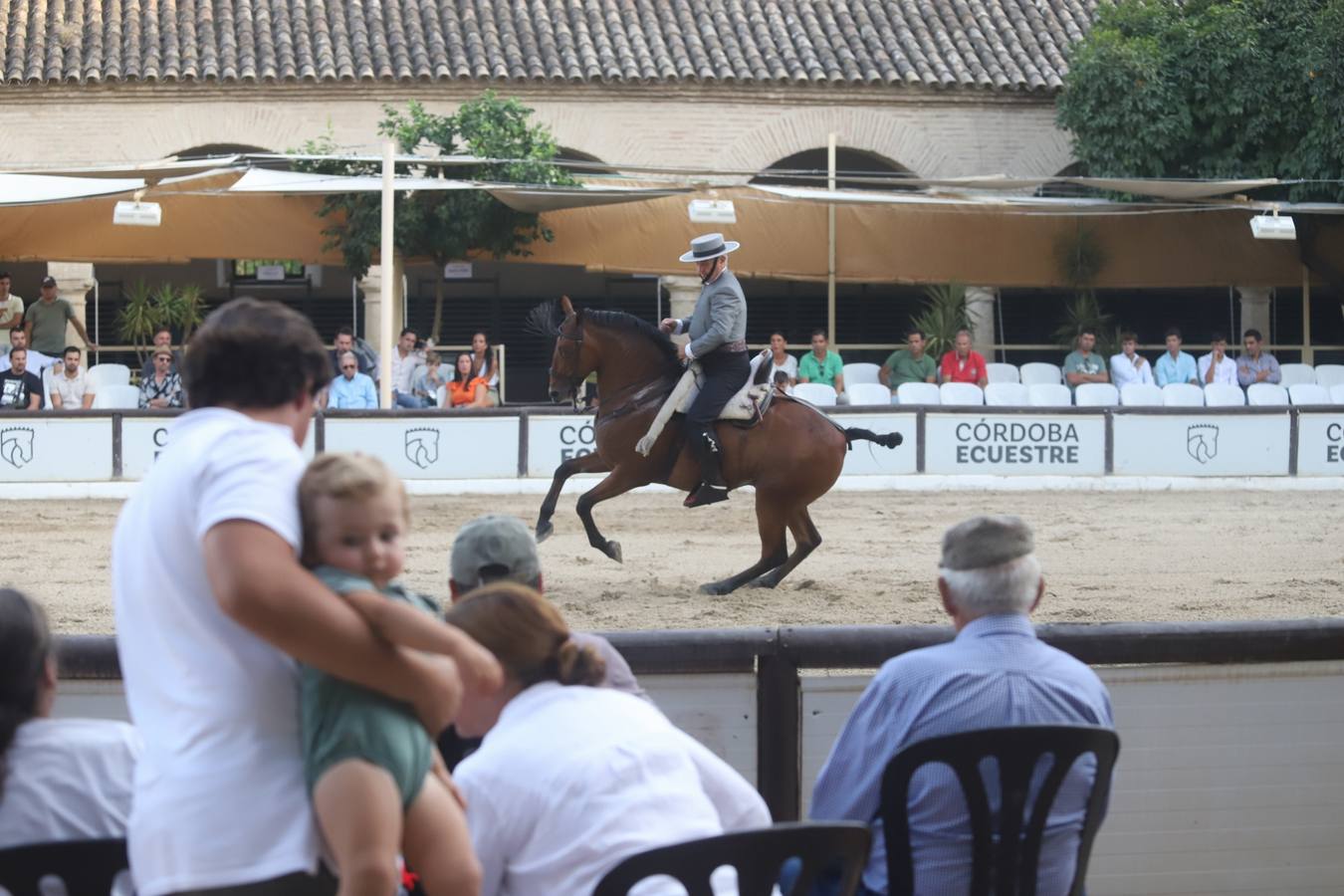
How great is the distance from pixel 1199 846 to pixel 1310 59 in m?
21.3

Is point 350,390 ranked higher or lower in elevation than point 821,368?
lower

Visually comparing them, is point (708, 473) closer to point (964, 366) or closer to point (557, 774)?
point (557, 774)

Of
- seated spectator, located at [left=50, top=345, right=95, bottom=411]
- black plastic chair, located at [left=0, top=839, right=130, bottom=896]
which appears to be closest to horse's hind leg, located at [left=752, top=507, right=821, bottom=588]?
black plastic chair, located at [left=0, top=839, right=130, bottom=896]

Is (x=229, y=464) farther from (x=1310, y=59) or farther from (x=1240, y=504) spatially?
(x=1310, y=59)

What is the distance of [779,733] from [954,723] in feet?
3.30

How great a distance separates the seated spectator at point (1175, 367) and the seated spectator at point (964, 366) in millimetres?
2647

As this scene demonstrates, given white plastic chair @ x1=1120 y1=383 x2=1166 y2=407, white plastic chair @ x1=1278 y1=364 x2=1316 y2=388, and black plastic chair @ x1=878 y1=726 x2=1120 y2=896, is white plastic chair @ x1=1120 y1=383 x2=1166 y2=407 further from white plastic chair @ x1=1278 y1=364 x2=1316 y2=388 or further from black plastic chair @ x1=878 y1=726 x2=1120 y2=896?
black plastic chair @ x1=878 y1=726 x2=1120 y2=896

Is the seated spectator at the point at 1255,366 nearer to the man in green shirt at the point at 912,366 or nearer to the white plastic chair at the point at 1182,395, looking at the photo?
the white plastic chair at the point at 1182,395

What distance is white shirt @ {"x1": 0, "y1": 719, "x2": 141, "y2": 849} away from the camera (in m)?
3.10

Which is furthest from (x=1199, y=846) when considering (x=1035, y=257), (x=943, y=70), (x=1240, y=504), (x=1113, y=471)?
(x=943, y=70)

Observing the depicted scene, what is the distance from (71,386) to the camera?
18062mm

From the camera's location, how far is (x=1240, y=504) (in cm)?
1688

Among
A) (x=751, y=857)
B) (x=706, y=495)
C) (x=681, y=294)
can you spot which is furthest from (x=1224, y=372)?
(x=751, y=857)

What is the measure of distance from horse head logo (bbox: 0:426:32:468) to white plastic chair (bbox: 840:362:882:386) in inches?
383
